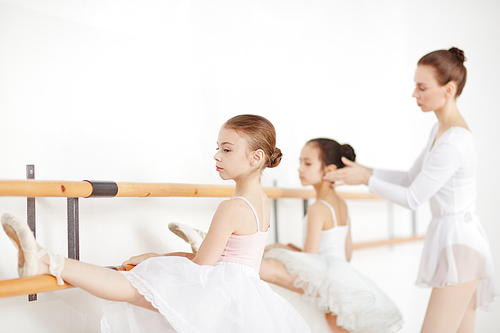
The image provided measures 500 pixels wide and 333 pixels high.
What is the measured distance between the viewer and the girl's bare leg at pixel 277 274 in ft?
4.58

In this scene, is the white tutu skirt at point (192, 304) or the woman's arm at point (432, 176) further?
the woman's arm at point (432, 176)

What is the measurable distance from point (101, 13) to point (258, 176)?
65cm

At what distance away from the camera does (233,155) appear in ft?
3.89

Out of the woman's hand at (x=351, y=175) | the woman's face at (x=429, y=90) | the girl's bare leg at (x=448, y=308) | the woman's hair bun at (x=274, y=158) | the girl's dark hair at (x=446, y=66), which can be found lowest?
the girl's bare leg at (x=448, y=308)

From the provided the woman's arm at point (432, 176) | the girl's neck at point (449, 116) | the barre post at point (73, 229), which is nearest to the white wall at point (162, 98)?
the barre post at point (73, 229)

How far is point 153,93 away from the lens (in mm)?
1451

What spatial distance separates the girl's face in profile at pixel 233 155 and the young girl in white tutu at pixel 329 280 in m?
0.36

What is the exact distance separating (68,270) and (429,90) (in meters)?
1.22

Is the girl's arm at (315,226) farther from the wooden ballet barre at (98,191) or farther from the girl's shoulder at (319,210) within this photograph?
the wooden ballet barre at (98,191)

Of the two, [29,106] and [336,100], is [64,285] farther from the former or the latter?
[336,100]

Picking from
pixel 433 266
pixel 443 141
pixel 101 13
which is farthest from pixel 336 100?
pixel 101 13

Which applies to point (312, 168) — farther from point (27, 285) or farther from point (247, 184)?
point (27, 285)

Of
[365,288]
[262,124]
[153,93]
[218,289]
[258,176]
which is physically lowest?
[365,288]

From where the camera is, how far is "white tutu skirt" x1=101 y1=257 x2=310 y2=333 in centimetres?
96
